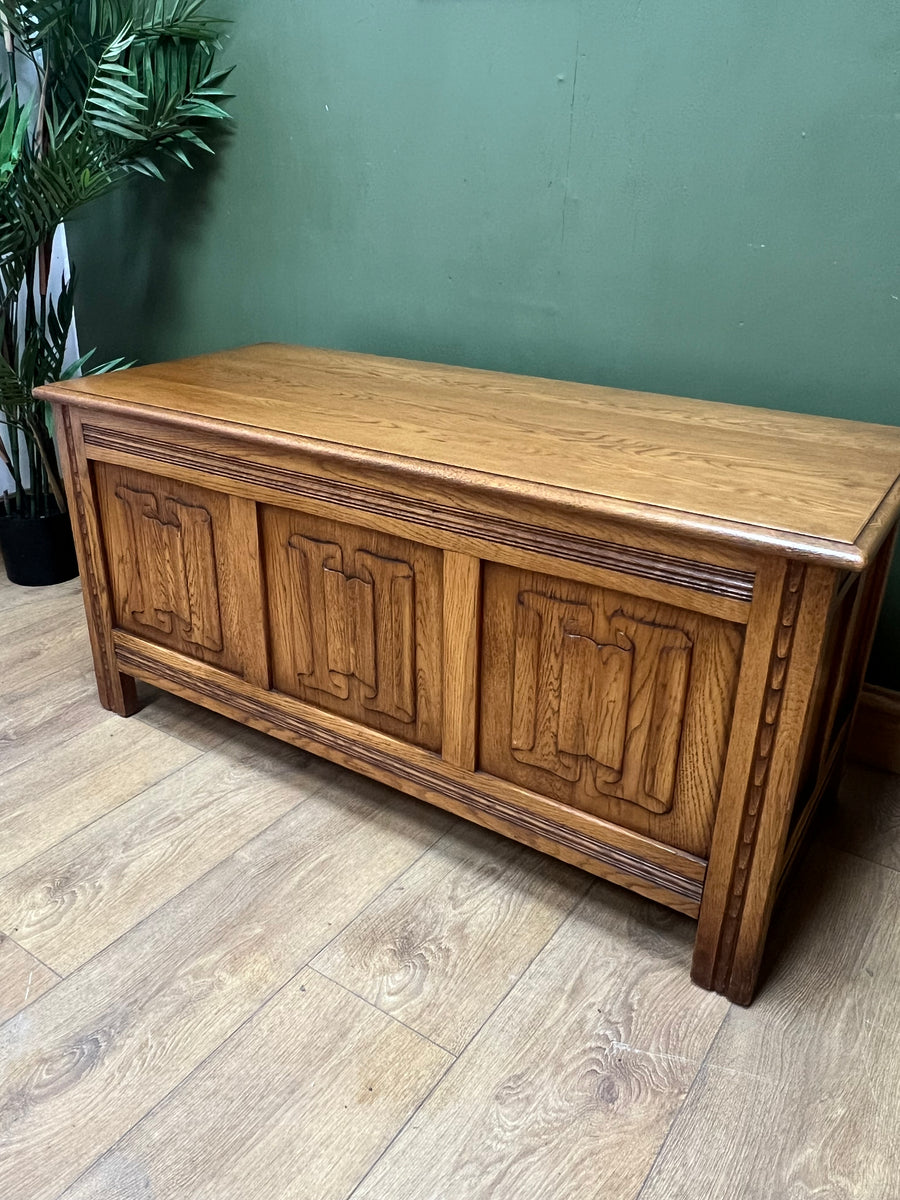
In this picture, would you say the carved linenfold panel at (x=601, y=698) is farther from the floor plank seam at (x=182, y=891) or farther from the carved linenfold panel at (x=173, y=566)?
the carved linenfold panel at (x=173, y=566)

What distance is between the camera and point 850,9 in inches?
49.2

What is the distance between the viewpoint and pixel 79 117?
1815 mm

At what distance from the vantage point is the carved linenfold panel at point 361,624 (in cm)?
128

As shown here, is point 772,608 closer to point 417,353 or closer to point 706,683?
point 706,683

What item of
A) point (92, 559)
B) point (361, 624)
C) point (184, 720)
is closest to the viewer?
point (361, 624)

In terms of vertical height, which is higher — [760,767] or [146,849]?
[760,767]

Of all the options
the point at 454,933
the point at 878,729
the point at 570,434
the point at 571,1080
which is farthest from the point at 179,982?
the point at 878,729

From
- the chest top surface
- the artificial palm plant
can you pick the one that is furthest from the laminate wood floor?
the artificial palm plant

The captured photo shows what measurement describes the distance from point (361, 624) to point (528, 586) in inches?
12.3

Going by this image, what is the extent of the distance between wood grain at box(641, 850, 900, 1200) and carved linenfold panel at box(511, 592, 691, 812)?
0.32 meters

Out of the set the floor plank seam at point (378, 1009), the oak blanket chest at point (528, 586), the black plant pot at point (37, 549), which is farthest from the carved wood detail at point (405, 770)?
the black plant pot at point (37, 549)

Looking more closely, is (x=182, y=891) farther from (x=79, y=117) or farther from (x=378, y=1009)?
(x=79, y=117)

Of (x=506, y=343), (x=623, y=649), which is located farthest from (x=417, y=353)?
(x=623, y=649)

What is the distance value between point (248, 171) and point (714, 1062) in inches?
76.6
